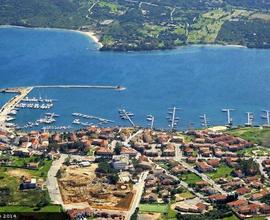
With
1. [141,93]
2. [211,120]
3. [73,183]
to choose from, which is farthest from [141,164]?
[141,93]

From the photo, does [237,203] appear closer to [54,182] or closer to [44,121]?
[54,182]

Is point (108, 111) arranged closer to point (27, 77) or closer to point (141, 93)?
point (141, 93)


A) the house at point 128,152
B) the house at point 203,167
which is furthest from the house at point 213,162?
the house at point 128,152

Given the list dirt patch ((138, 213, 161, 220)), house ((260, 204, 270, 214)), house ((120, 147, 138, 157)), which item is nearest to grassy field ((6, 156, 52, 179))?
house ((120, 147, 138, 157))

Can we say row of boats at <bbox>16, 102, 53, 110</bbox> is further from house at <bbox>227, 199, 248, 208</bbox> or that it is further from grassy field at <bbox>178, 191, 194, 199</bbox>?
house at <bbox>227, 199, 248, 208</bbox>

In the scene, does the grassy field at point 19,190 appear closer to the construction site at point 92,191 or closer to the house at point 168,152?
the construction site at point 92,191

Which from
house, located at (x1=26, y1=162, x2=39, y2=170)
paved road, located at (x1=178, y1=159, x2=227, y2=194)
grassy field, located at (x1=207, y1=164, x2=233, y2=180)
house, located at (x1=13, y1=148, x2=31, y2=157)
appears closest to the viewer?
paved road, located at (x1=178, y1=159, x2=227, y2=194)

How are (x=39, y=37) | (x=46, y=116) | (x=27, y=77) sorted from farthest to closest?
(x=39, y=37), (x=27, y=77), (x=46, y=116)

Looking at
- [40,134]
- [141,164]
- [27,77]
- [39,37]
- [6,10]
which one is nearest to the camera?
[141,164]
